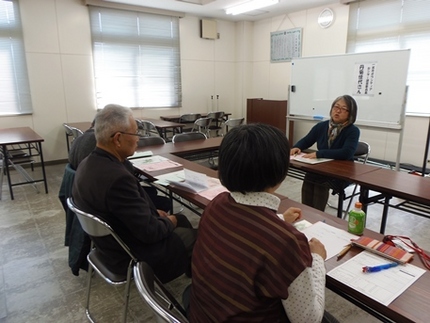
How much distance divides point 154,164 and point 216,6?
434 centimetres

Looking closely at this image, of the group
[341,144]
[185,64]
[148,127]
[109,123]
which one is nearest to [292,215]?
[109,123]

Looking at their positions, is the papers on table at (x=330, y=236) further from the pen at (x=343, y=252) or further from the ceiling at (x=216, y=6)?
the ceiling at (x=216, y=6)

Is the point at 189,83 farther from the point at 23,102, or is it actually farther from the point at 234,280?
the point at 234,280

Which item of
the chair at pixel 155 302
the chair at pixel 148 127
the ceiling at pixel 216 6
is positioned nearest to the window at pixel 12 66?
the ceiling at pixel 216 6

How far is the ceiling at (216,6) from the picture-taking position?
5.34 metres

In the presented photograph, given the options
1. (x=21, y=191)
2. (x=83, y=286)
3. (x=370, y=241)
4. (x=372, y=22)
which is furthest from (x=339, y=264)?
(x=372, y=22)

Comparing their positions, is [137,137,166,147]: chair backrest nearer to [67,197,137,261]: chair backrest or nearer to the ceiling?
[67,197,137,261]: chair backrest

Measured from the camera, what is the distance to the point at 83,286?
212 cm

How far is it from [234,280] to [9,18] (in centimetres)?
565

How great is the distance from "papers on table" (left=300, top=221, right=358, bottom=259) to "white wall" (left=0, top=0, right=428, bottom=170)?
13.9ft

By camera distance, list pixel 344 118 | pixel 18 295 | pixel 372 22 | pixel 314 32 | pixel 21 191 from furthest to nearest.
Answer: pixel 314 32 → pixel 372 22 → pixel 21 191 → pixel 344 118 → pixel 18 295

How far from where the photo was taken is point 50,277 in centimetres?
222

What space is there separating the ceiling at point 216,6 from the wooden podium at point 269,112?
5.77 ft

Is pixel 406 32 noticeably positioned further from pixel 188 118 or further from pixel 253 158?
pixel 253 158
